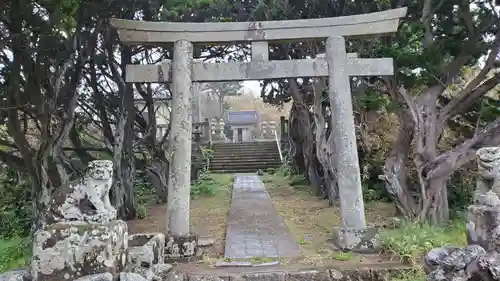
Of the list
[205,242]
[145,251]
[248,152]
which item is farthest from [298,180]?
[145,251]

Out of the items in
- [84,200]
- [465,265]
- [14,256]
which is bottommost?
[14,256]

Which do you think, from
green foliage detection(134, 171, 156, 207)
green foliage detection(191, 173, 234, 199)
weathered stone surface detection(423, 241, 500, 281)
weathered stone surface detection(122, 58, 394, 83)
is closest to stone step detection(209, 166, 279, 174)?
green foliage detection(191, 173, 234, 199)

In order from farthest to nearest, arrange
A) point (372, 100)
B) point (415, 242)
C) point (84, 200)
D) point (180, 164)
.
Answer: point (372, 100) → point (180, 164) → point (415, 242) → point (84, 200)

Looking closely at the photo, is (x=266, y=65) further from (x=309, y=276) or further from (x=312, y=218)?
(x=312, y=218)

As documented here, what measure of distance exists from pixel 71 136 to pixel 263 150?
51.5ft

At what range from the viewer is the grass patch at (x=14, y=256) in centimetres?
605

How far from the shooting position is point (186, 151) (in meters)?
6.36

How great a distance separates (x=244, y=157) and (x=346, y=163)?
1723 centimetres

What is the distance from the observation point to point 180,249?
596cm

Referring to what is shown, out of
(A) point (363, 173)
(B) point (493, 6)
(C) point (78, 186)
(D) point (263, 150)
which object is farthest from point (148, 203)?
(D) point (263, 150)

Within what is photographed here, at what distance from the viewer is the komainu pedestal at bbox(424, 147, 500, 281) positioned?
3.39 m

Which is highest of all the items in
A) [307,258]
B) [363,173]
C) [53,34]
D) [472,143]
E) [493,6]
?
[493,6]

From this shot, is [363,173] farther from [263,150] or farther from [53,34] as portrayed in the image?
[263,150]

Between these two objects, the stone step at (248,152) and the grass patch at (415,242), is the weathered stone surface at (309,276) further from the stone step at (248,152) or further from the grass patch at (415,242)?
the stone step at (248,152)
